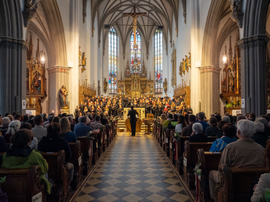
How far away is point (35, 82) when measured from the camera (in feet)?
54.7

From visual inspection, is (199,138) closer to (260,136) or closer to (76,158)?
(260,136)

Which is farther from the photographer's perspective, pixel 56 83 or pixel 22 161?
pixel 56 83

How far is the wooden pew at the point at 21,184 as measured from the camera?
2.39 m

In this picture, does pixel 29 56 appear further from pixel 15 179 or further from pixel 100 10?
pixel 15 179

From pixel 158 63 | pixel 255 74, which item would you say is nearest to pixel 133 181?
pixel 255 74

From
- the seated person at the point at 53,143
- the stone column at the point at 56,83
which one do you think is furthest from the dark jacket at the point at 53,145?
the stone column at the point at 56,83

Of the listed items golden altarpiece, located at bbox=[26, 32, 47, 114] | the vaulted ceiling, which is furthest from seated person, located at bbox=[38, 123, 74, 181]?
the vaulted ceiling

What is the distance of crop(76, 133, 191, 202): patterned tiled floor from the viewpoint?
3.81 metres

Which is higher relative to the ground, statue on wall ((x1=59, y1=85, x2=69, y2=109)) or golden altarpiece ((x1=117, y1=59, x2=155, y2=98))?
golden altarpiece ((x1=117, y1=59, x2=155, y2=98))

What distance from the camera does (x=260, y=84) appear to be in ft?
26.5

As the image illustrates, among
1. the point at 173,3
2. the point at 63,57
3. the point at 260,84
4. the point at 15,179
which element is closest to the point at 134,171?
the point at 15,179

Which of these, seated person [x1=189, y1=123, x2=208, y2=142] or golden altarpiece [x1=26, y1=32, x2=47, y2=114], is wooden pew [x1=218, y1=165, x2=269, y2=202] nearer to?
seated person [x1=189, y1=123, x2=208, y2=142]

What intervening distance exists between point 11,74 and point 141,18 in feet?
87.4

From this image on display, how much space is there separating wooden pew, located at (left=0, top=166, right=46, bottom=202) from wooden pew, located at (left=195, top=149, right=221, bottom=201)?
215cm
